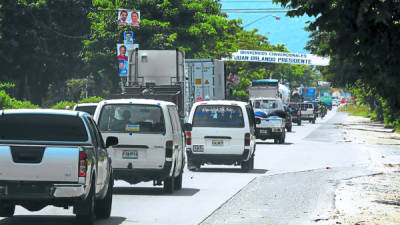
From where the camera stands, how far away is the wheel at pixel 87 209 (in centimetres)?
1163

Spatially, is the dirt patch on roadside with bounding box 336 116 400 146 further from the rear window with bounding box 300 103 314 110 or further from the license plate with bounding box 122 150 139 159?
the license plate with bounding box 122 150 139 159

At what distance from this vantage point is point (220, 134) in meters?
23.4

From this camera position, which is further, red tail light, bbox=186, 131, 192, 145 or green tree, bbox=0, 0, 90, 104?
green tree, bbox=0, 0, 90, 104

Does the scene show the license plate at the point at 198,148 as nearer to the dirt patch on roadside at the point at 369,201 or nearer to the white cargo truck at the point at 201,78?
the dirt patch on roadside at the point at 369,201

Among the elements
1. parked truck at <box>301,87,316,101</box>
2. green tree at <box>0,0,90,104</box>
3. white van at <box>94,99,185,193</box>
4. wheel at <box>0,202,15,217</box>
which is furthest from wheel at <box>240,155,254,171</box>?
parked truck at <box>301,87,316,101</box>

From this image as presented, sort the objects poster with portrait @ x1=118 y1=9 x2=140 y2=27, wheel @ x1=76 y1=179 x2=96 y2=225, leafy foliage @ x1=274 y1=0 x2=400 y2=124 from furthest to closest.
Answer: poster with portrait @ x1=118 y1=9 x2=140 y2=27 → wheel @ x1=76 y1=179 x2=96 y2=225 → leafy foliage @ x1=274 y1=0 x2=400 y2=124

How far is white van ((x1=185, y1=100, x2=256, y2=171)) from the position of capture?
2338 cm


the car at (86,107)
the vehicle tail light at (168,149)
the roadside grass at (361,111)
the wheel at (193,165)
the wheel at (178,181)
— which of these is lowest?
the roadside grass at (361,111)

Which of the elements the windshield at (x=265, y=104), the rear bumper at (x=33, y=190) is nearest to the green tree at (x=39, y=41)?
the windshield at (x=265, y=104)

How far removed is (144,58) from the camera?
34875 mm

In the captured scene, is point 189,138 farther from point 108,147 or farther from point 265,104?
point 265,104

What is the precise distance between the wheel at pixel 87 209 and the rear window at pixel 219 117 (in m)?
11.7

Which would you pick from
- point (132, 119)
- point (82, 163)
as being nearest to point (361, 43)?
point (82, 163)

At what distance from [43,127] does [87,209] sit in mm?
1299
